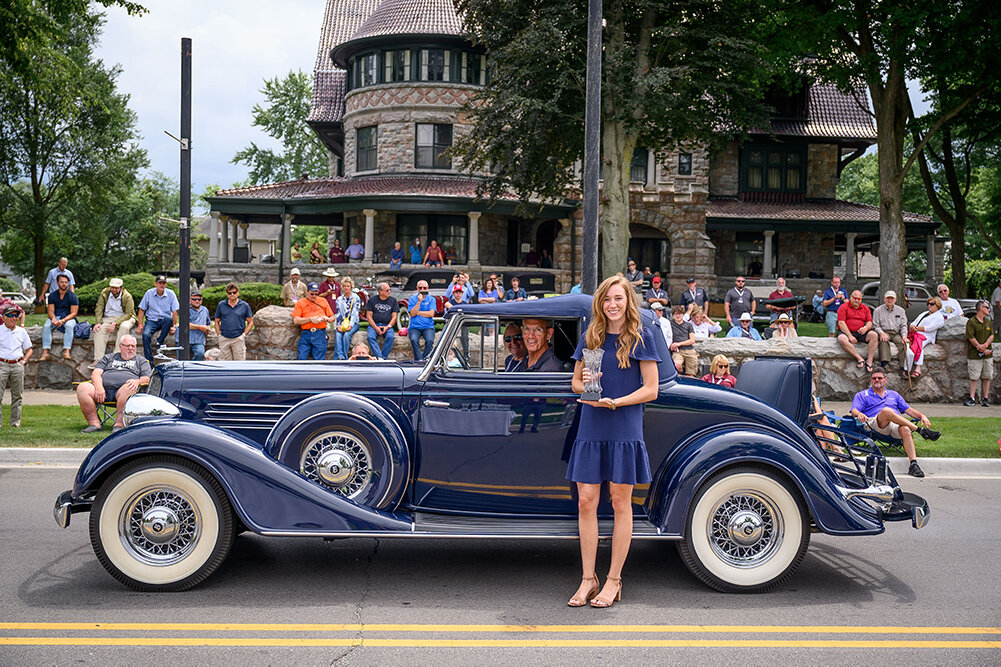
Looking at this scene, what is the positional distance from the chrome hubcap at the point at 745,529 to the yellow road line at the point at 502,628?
2.16 feet

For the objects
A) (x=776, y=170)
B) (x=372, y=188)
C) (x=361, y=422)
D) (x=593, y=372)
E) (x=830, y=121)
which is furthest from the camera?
(x=776, y=170)

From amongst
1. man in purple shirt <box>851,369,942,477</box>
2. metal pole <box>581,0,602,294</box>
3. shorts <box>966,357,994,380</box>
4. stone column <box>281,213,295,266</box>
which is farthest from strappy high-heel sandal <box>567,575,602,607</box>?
stone column <box>281,213,295,266</box>

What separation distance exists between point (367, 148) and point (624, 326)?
32.1m

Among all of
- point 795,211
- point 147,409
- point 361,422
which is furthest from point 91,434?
point 795,211

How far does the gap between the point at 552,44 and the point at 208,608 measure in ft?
56.8

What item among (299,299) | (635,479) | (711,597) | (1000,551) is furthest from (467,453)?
(299,299)

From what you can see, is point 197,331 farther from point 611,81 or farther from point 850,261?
point 850,261

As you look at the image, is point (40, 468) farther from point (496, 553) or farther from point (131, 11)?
point (131, 11)

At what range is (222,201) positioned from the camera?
33719 millimetres

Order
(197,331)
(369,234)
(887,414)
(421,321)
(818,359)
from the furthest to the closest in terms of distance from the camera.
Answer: (369,234)
(818,359)
(421,321)
(197,331)
(887,414)

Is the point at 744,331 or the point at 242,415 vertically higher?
the point at 744,331

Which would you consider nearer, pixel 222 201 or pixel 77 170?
pixel 222 201

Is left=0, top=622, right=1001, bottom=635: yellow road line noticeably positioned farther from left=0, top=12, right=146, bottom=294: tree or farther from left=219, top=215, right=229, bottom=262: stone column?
left=0, top=12, right=146, bottom=294: tree

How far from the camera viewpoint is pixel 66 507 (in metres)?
5.32
